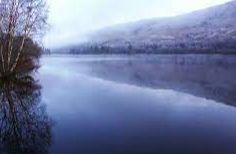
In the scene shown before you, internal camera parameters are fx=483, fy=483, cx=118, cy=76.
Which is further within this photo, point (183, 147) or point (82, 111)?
point (82, 111)

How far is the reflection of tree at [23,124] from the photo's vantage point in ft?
44.8

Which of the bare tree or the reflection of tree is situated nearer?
the reflection of tree

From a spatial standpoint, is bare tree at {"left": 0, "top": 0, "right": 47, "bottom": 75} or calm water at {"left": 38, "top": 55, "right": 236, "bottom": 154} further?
bare tree at {"left": 0, "top": 0, "right": 47, "bottom": 75}

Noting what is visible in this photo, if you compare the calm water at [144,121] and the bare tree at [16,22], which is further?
the bare tree at [16,22]

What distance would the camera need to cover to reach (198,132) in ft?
51.6

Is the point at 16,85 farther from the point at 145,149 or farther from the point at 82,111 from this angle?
the point at 145,149

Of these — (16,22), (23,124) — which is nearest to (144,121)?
(23,124)

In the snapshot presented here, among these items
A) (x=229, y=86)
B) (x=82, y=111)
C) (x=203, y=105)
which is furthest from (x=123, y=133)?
(x=229, y=86)

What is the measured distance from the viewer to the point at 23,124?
17359mm

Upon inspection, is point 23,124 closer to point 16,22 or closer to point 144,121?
point 144,121

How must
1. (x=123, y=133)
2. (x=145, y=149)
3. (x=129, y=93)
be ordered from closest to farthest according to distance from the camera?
(x=145, y=149) → (x=123, y=133) → (x=129, y=93)

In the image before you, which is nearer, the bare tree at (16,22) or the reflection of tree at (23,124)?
the reflection of tree at (23,124)

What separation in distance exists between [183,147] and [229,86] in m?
18.1

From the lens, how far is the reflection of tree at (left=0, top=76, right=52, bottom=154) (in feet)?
44.8
